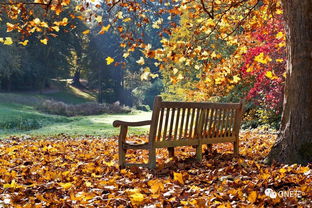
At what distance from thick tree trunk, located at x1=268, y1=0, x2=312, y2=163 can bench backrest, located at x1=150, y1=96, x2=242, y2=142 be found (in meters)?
1.26

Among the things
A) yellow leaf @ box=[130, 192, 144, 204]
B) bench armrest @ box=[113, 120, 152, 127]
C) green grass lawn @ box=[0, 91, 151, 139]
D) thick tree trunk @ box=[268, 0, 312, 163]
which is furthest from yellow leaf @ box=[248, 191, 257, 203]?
green grass lawn @ box=[0, 91, 151, 139]

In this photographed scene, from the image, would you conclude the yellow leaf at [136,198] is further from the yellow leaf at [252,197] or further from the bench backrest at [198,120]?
the bench backrest at [198,120]

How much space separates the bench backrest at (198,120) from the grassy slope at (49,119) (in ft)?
34.1

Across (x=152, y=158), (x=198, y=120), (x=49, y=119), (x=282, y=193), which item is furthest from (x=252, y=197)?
(x=49, y=119)

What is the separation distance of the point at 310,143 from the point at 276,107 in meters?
10.4

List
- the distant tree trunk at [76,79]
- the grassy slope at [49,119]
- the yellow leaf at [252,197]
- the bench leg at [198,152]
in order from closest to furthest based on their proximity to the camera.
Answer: the yellow leaf at [252,197] → the bench leg at [198,152] → the grassy slope at [49,119] → the distant tree trunk at [76,79]

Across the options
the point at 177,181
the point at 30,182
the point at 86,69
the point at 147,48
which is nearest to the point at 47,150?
the point at 147,48

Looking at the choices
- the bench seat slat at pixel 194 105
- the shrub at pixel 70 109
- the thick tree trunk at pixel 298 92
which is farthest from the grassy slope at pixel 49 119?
the thick tree trunk at pixel 298 92

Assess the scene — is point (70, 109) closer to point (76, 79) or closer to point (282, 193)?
point (76, 79)

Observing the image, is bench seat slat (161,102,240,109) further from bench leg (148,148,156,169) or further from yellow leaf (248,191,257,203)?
yellow leaf (248,191,257,203)

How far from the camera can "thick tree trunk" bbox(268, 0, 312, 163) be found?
6.10 meters

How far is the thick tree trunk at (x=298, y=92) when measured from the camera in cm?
610

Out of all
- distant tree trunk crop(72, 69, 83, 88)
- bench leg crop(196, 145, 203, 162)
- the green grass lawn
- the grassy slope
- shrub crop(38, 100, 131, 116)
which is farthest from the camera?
distant tree trunk crop(72, 69, 83, 88)

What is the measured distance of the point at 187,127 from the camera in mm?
6695
